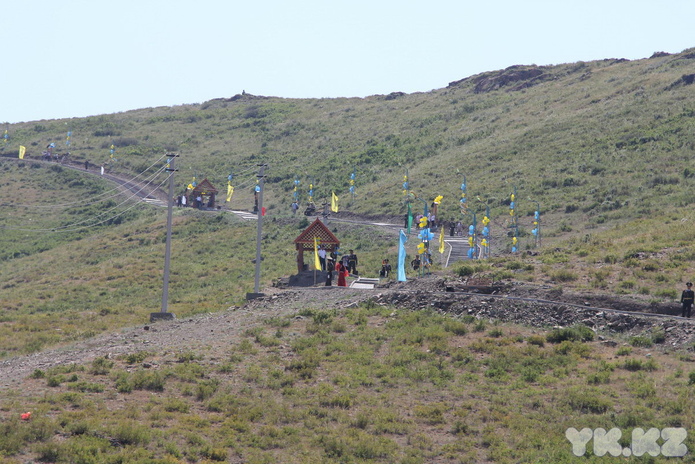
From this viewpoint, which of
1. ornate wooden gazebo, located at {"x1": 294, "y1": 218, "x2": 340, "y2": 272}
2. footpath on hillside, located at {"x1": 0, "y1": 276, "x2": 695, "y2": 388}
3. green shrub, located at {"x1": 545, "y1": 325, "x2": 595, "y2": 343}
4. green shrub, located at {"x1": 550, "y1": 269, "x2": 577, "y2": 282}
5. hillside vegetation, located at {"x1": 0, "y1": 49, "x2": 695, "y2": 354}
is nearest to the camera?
footpath on hillside, located at {"x1": 0, "y1": 276, "x2": 695, "y2": 388}

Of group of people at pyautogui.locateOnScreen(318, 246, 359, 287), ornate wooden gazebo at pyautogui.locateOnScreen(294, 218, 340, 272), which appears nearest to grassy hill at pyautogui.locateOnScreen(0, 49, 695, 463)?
ornate wooden gazebo at pyautogui.locateOnScreen(294, 218, 340, 272)

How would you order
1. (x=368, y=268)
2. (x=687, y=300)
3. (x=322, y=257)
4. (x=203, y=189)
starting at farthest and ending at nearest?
(x=203, y=189) < (x=368, y=268) < (x=322, y=257) < (x=687, y=300)

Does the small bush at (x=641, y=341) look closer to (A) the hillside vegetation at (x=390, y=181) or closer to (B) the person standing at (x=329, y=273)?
(A) the hillside vegetation at (x=390, y=181)

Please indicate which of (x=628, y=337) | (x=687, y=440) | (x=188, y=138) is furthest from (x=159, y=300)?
(x=188, y=138)

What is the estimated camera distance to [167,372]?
21.2 metres

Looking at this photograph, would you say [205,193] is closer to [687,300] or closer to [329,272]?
[329,272]

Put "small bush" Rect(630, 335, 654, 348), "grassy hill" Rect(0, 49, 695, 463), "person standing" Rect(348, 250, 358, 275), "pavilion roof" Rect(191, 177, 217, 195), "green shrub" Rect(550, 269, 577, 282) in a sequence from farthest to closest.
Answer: "pavilion roof" Rect(191, 177, 217, 195) < "person standing" Rect(348, 250, 358, 275) < "green shrub" Rect(550, 269, 577, 282) < "small bush" Rect(630, 335, 654, 348) < "grassy hill" Rect(0, 49, 695, 463)

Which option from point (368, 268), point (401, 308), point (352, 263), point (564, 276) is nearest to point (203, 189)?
point (368, 268)

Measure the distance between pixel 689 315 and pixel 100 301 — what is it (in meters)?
33.0

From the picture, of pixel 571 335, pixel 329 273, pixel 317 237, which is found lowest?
pixel 571 335

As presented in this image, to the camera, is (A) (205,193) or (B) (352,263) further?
(A) (205,193)

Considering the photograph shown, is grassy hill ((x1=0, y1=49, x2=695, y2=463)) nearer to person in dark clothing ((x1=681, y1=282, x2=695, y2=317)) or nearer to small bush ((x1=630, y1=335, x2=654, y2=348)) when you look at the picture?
small bush ((x1=630, y1=335, x2=654, y2=348))

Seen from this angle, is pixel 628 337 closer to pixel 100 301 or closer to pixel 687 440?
pixel 687 440

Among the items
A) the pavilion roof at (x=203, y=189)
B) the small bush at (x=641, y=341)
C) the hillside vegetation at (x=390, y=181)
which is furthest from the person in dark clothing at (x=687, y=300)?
the pavilion roof at (x=203, y=189)
